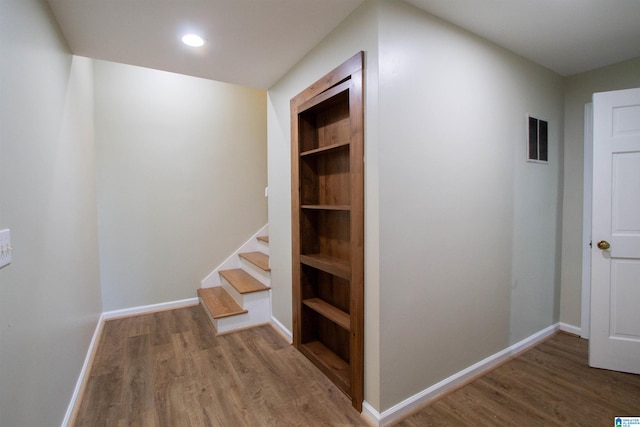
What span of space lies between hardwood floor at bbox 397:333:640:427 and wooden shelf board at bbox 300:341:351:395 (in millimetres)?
428

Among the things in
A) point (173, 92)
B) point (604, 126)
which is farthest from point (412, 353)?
point (173, 92)

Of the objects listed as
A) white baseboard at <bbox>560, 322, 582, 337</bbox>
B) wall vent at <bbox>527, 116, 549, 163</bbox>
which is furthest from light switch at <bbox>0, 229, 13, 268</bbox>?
white baseboard at <bbox>560, 322, 582, 337</bbox>

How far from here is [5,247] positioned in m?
1.07

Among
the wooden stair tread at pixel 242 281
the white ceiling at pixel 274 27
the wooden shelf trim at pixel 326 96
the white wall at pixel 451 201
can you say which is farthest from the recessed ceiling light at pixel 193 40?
the wooden stair tread at pixel 242 281

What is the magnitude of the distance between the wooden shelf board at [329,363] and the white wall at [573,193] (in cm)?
243

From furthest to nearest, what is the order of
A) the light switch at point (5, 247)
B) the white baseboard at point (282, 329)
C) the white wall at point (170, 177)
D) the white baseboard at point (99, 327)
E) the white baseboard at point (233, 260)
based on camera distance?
the white baseboard at point (233, 260) → the white wall at point (170, 177) → the white baseboard at point (282, 329) → the white baseboard at point (99, 327) → the light switch at point (5, 247)

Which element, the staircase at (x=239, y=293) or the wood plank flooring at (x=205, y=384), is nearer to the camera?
the wood plank flooring at (x=205, y=384)

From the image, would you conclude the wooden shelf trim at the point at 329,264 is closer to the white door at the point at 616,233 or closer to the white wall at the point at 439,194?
the white wall at the point at 439,194

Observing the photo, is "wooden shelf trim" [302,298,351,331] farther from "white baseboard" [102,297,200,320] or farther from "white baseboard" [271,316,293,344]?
"white baseboard" [102,297,200,320]

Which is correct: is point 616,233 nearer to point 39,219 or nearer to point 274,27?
point 274,27

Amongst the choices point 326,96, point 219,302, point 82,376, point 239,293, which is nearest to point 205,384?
point 82,376

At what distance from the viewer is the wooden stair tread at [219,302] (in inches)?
116

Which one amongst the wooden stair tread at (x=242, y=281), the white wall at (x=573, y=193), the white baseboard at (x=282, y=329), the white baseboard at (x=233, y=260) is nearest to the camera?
the white baseboard at (x=282, y=329)

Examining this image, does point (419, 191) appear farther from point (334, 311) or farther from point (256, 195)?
point (256, 195)
